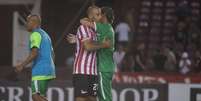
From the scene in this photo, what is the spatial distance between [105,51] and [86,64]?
0.38 metres

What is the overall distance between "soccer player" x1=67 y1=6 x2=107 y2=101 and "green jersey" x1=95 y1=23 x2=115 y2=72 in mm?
98

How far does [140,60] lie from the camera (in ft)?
62.4

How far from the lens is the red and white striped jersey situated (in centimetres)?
1109

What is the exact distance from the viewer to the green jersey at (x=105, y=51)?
11211 millimetres

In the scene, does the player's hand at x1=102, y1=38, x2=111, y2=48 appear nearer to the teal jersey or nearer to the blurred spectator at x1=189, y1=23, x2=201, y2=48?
the teal jersey

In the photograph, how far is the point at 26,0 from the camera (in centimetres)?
1888

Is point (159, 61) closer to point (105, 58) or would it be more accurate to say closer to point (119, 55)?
point (119, 55)

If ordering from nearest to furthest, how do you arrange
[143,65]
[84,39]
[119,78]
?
1. [84,39]
2. [119,78]
3. [143,65]

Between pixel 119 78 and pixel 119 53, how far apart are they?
3.12 meters

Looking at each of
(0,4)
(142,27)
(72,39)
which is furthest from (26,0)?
(72,39)

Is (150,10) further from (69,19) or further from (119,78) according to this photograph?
(119,78)

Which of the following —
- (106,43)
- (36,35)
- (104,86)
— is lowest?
(104,86)

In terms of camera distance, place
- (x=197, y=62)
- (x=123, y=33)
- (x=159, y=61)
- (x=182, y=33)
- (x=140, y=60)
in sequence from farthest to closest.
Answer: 1. (x=182, y=33)
2. (x=123, y=33)
3. (x=140, y=60)
4. (x=159, y=61)
5. (x=197, y=62)

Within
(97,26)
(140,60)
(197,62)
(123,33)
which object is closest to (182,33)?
(123,33)
